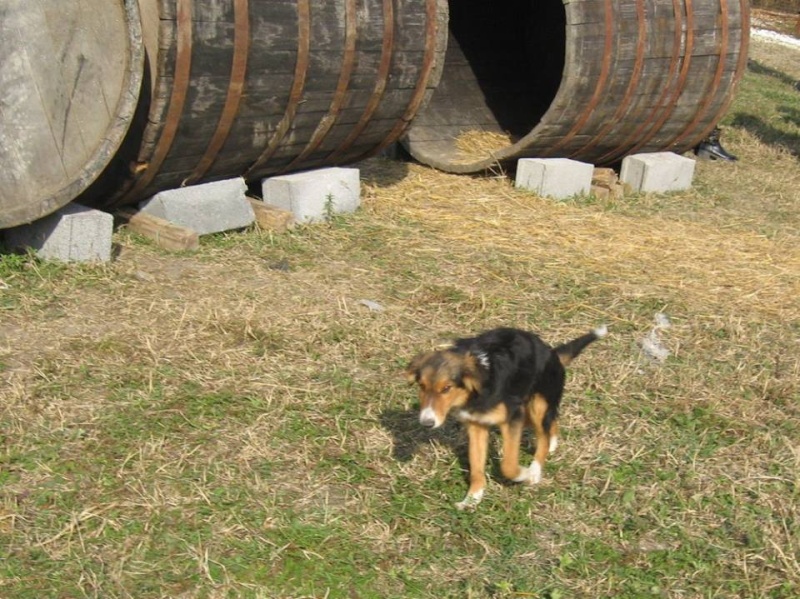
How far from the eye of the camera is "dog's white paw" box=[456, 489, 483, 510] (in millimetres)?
3783

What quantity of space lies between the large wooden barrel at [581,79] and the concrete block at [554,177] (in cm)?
16

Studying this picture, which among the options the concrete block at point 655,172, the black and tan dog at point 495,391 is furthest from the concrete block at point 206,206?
the concrete block at point 655,172

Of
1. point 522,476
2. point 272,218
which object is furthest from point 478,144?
point 522,476

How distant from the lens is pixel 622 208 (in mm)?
8266

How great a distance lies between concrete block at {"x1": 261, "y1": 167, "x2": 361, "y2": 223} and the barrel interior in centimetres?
248

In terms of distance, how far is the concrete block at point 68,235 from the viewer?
5633mm

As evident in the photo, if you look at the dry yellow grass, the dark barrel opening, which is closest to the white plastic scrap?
the dry yellow grass

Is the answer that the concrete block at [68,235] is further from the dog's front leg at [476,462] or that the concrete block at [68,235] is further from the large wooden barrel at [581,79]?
the large wooden barrel at [581,79]

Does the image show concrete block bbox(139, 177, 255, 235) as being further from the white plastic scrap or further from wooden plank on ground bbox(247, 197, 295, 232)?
the white plastic scrap

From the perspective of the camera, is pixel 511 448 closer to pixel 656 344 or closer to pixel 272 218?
pixel 656 344

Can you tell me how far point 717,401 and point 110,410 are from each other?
2.76 metres

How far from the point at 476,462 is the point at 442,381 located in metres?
0.53

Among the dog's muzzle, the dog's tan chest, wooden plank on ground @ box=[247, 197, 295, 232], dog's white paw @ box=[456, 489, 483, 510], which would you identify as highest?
the dog's muzzle

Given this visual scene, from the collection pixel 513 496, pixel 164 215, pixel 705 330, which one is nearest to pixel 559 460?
pixel 513 496
